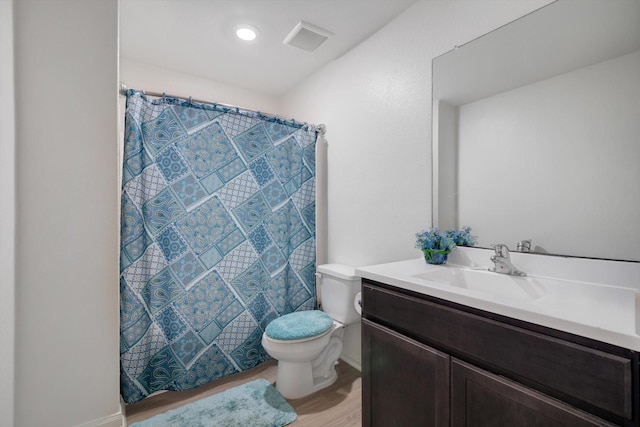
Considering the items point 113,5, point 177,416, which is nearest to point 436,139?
point 113,5

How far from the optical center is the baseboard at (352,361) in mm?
2053

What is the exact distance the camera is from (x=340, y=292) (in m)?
1.96

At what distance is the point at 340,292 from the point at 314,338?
1.21ft

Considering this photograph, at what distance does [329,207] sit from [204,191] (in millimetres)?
974

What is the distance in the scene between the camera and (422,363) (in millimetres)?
1020

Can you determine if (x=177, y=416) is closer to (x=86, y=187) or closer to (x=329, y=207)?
(x=86, y=187)

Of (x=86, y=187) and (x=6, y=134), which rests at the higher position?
(x=6, y=134)

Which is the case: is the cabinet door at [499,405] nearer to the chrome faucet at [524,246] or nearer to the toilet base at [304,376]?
the chrome faucet at [524,246]

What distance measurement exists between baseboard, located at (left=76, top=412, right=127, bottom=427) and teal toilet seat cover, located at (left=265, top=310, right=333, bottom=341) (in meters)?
0.81

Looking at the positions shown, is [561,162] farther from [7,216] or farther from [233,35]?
[7,216]

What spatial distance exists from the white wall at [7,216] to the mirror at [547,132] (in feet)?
6.18

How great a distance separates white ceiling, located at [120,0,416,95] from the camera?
1.71 metres

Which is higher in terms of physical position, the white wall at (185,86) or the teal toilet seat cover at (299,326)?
the white wall at (185,86)

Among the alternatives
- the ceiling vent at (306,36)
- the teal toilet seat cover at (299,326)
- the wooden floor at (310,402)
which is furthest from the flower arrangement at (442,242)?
the ceiling vent at (306,36)
